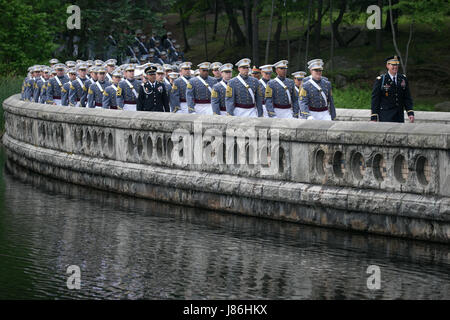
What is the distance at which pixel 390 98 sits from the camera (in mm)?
14773

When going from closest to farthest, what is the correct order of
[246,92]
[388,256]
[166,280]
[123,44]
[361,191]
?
[166,280] → [388,256] → [361,191] → [246,92] → [123,44]

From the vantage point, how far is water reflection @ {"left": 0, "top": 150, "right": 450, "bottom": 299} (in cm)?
926

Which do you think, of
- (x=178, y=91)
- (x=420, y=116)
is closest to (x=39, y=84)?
(x=178, y=91)

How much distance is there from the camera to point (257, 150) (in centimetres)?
1373

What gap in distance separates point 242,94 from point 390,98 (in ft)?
9.74

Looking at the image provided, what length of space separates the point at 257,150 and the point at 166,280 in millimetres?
4386

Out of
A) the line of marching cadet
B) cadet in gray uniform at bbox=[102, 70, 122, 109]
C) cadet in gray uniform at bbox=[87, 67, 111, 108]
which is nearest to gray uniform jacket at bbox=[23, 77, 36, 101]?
the line of marching cadet

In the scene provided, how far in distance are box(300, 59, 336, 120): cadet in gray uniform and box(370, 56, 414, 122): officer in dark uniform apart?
134 centimetres

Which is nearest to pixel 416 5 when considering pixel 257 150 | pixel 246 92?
pixel 246 92

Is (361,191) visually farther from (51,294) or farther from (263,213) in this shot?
(51,294)

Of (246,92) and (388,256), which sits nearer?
(388,256)
